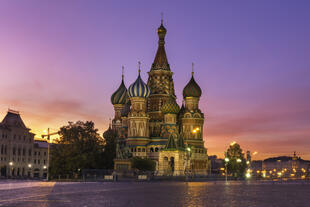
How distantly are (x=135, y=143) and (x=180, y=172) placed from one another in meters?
18.8

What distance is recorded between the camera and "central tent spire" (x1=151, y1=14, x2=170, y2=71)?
4368 inches

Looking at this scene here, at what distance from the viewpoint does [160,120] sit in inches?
4112

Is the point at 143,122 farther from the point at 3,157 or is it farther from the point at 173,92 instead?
the point at 3,157

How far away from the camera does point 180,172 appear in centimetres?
8175

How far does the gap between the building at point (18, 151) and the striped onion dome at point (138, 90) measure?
40.7 m

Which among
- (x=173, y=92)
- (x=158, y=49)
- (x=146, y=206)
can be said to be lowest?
(x=146, y=206)

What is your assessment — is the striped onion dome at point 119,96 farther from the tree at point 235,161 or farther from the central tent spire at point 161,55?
the tree at point 235,161

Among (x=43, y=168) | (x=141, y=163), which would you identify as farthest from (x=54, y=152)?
(x=43, y=168)

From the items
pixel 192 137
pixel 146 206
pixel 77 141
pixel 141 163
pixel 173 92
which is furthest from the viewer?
pixel 173 92

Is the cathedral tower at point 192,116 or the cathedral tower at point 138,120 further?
the cathedral tower at point 192,116

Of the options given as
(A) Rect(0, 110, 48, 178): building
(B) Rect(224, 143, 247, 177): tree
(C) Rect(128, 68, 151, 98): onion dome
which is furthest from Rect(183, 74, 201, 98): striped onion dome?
(A) Rect(0, 110, 48, 178): building

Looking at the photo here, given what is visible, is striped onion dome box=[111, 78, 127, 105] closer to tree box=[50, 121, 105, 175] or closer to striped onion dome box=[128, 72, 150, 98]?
striped onion dome box=[128, 72, 150, 98]

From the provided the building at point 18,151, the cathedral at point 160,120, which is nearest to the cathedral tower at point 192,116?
the cathedral at point 160,120

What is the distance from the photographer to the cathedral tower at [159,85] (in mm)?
104812
